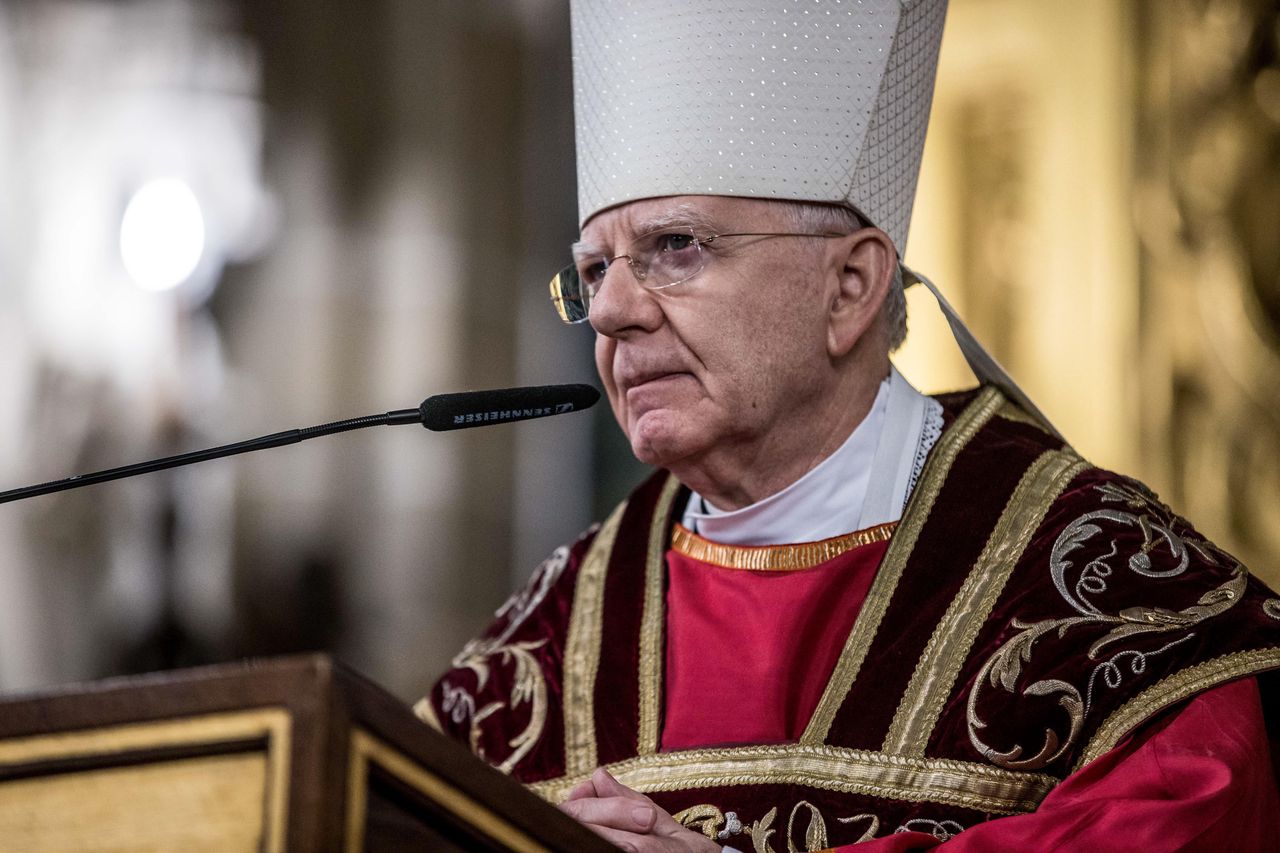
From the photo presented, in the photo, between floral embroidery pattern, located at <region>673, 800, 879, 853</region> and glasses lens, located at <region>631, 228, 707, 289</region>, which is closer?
floral embroidery pattern, located at <region>673, 800, 879, 853</region>

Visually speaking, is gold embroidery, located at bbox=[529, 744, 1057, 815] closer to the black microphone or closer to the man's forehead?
the black microphone

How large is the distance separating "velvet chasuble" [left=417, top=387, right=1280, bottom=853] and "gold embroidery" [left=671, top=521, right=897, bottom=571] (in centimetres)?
6

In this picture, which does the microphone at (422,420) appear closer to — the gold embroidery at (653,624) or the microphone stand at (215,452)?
the microphone stand at (215,452)

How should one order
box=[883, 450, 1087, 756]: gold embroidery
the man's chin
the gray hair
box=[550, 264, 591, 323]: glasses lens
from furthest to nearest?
box=[550, 264, 591, 323]: glasses lens → the gray hair → the man's chin → box=[883, 450, 1087, 756]: gold embroidery

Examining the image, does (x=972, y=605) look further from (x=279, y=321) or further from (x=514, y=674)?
(x=279, y=321)

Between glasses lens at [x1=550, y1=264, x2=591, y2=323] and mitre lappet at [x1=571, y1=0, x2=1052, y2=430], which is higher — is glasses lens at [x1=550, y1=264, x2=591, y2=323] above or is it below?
below

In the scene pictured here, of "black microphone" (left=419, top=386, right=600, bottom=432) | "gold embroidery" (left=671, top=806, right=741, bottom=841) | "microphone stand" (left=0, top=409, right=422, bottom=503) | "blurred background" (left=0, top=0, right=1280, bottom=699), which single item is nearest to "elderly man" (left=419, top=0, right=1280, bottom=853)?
"gold embroidery" (left=671, top=806, right=741, bottom=841)

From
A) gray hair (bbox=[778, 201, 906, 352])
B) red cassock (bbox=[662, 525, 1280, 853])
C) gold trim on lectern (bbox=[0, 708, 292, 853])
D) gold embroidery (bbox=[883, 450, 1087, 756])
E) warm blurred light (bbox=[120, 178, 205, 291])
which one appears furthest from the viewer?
warm blurred light (bbox=[120, 178, 205, 291])

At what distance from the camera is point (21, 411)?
22.6 ft

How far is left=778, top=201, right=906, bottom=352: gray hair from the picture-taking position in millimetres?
2400

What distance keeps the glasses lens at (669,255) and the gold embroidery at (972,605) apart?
0.61m

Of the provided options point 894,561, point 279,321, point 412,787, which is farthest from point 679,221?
point 279,321

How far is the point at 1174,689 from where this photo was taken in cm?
180

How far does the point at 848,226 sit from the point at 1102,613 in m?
0.82
